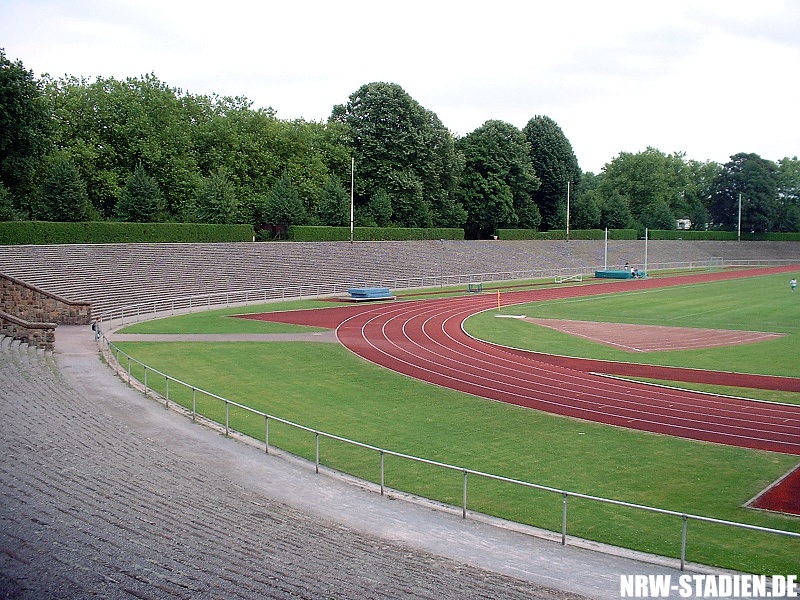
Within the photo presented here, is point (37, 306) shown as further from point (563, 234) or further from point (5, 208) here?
point (563, 234)

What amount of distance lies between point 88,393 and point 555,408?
42.3 feet

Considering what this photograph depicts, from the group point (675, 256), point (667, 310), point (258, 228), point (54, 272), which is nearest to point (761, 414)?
point (667, 310)

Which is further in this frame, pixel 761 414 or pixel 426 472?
pixel 761 414

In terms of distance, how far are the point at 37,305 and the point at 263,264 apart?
74.4 ft

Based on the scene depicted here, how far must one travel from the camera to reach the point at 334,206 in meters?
71.4

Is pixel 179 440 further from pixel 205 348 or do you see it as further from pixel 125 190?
pixel 125 190

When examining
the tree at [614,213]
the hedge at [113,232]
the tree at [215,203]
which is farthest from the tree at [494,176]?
the hedge at [113,232]

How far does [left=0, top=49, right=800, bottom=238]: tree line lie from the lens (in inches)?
2095

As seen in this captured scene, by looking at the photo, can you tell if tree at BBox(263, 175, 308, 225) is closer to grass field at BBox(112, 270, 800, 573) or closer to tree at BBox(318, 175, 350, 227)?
tree at BBox(318, 175, 350, 227)

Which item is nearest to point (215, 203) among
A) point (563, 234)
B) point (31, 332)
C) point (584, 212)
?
point (31, 332)

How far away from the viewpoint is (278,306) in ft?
153

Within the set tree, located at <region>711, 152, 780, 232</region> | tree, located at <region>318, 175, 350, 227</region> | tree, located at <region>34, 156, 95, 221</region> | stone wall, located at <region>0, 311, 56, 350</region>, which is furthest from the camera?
tree, located at <region>711, 152, 780, 232</region>

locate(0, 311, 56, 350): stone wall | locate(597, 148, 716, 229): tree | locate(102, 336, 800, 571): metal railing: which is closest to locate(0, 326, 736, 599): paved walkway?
locate(102, 336, 800, 571): metal railing

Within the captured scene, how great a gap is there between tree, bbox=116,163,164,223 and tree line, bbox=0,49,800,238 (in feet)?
0.31
